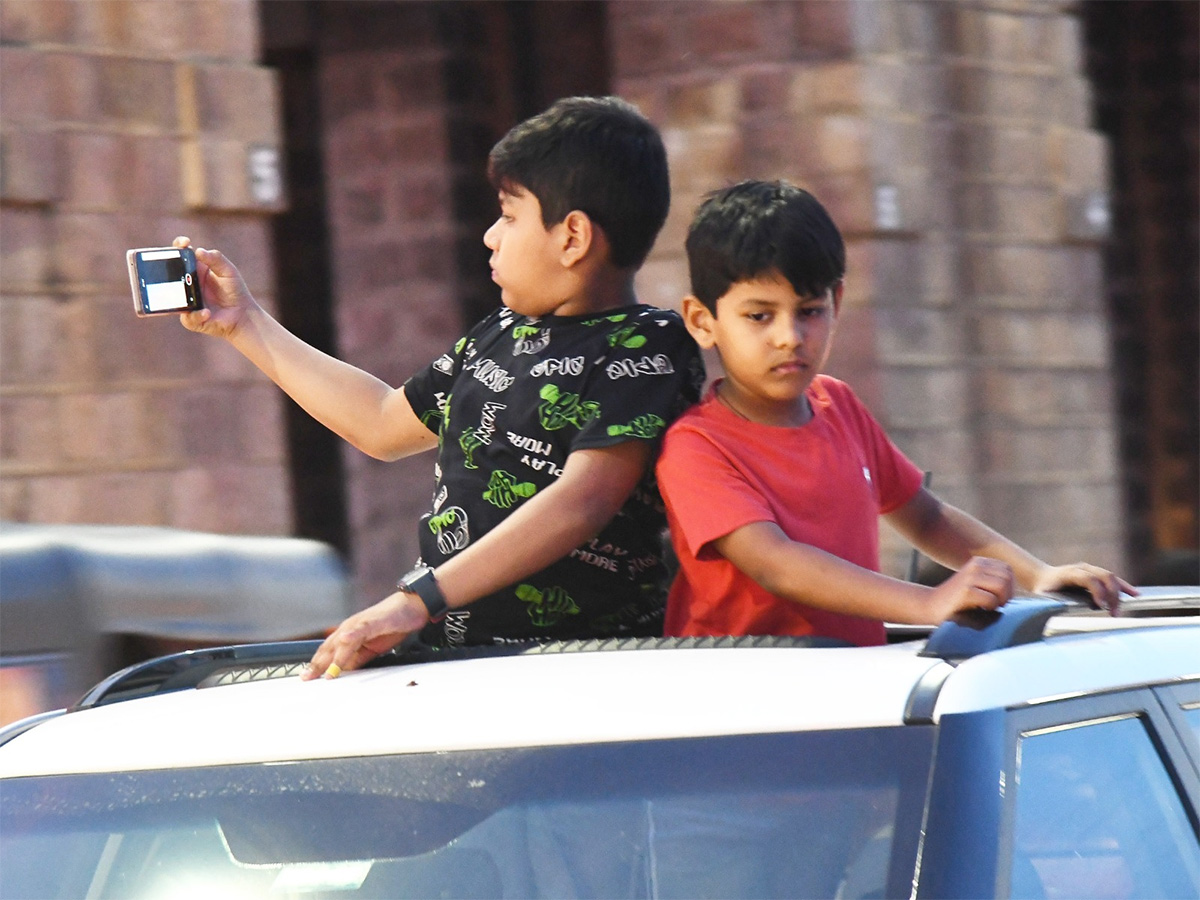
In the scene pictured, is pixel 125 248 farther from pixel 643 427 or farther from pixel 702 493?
pixel 702 493

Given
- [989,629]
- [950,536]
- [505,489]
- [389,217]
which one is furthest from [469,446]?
[389,217]

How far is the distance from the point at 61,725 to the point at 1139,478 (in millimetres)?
12512

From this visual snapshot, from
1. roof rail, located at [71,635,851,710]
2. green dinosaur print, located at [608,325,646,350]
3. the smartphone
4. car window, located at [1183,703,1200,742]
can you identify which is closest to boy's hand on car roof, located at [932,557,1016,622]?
roof rail, located at [71,635,851,710]

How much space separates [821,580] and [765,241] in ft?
1.61

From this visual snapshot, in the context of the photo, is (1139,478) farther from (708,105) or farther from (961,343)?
(708,105)

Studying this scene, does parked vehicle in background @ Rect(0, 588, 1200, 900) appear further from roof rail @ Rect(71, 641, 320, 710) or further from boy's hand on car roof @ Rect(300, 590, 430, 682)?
roof rail @ Rect(71, 641, 320, 710)

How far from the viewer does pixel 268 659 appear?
9.12 ft

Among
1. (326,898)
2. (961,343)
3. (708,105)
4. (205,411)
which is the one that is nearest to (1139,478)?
(961,343)

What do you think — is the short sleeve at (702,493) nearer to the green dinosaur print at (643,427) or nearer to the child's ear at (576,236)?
the green dinosaur print at (643,427)

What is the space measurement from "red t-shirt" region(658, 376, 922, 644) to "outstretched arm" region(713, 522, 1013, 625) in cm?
3

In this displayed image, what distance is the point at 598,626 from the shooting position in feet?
9.71

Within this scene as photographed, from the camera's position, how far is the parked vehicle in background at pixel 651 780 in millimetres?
1989

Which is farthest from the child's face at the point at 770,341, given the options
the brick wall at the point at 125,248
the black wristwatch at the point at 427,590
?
the brick wall at the point at 125,248

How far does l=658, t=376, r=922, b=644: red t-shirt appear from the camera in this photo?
8.90 feet
